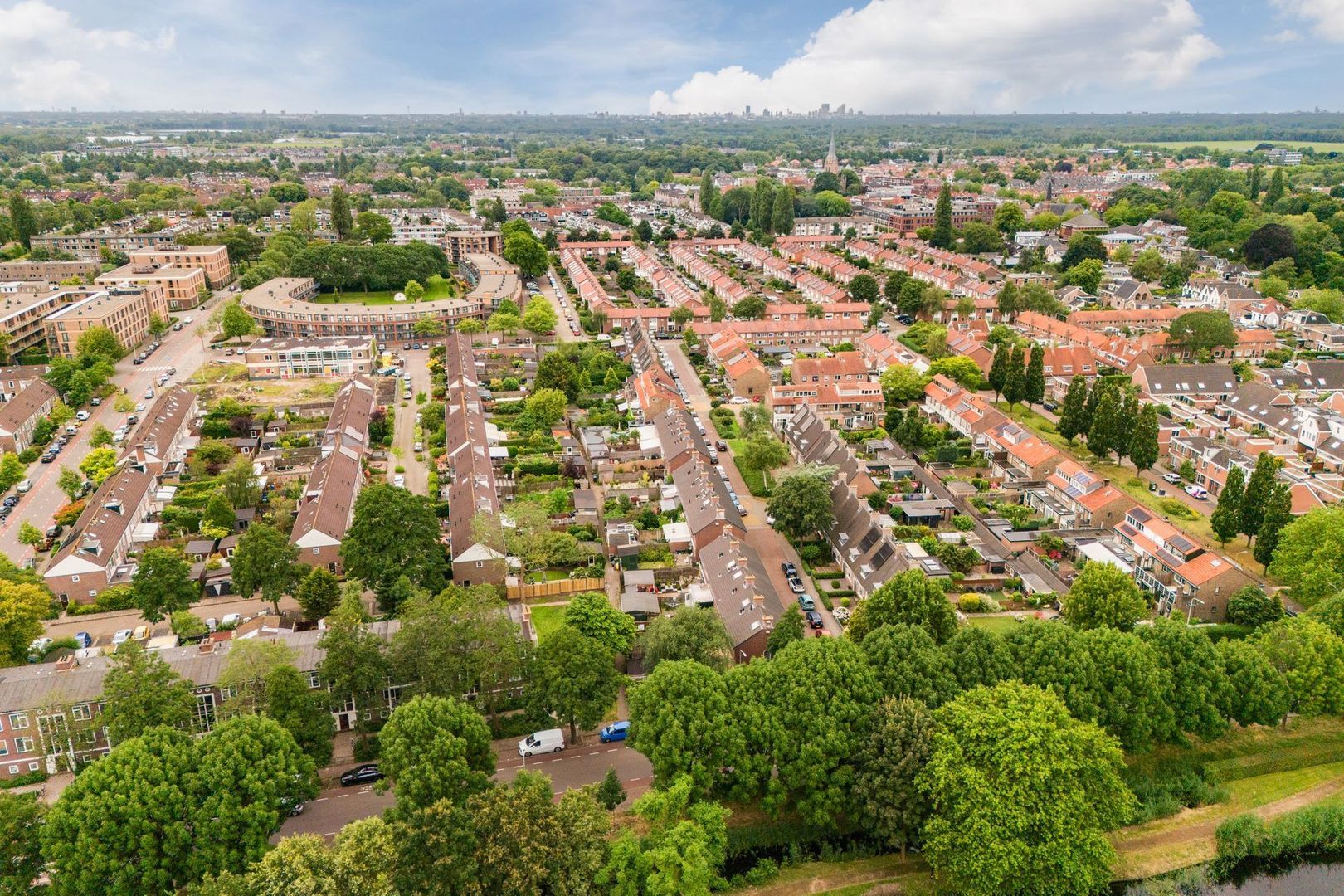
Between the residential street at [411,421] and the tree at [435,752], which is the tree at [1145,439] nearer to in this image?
the residential street at [411,421]

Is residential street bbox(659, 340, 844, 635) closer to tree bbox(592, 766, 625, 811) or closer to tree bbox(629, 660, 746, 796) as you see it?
tree bbox(629, 660, 746, 796)

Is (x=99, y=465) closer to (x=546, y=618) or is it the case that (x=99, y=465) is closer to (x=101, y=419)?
(x=101, y=419)

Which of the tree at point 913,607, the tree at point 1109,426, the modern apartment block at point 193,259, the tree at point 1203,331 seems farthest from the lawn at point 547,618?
the modern apartment block at point 193,259

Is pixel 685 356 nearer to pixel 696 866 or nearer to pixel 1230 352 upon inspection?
pixel 1230 352

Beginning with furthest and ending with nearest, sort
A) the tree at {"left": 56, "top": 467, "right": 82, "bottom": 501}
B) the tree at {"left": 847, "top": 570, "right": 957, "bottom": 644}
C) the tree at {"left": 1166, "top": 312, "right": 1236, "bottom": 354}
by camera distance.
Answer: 1. the tree at {"left": 1166, "top": 312, "right": 1236, "bottom": 354}
2. the tree at {"left": 56, "top": 467, "right": 82, "bottom": 501}
3. the tree at {"left": 847, "top": 570, "right": 957, "bottom": 644}

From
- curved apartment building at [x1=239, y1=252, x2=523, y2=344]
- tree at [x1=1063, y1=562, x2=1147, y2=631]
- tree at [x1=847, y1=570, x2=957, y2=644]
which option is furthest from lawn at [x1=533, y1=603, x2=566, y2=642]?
curved apartment building at [x1=239, y1=252, x2=523, y2=344]

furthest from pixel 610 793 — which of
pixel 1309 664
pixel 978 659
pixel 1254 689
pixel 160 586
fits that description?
pixel 1309 664
